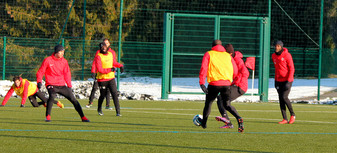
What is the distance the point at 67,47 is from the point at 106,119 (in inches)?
617

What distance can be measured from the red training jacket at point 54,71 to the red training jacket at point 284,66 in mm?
4670

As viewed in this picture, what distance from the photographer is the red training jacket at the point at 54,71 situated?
13.0 metres

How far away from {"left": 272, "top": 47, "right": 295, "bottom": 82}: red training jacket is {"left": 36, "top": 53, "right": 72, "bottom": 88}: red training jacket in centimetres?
467

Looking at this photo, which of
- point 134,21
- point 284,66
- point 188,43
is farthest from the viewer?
point 134,21

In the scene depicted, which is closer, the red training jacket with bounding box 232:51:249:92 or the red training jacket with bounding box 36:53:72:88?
the red training jacket with bounding box 232:51:249:92

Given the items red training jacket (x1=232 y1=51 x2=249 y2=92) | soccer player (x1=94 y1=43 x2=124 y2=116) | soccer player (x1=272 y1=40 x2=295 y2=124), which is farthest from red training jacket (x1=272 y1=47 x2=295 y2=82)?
soccer player (x1=94 y1=43 x2=124 y2=116)

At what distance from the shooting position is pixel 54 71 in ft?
42.9

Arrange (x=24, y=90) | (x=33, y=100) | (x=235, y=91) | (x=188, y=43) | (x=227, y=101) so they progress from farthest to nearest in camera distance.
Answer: (x=188, y=43) < (x=33, y=100) < (x=24, y=90) < (x=235, y=91) < (x=227, y=101)

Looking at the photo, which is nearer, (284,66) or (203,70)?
(203,70)

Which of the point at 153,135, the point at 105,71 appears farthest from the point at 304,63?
the point at 153,135

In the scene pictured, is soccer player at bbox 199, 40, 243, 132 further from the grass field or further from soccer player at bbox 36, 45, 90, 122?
soccer player at bbox 36, 45, 90, 122

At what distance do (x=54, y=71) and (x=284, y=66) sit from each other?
16.6 ft

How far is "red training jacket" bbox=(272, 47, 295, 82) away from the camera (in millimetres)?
13883

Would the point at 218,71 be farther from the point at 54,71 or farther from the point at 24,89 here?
the point at 24,89
